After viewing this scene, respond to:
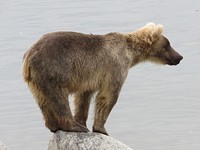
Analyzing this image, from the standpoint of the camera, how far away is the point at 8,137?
17.5m

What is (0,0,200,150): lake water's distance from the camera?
17.4m

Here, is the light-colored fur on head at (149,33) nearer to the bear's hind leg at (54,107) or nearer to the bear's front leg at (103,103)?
the bear's front leg at (103,103)

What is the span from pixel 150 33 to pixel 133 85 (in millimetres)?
6460

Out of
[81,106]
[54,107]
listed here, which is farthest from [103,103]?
[54,107]

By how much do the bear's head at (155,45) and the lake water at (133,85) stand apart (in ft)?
9.19

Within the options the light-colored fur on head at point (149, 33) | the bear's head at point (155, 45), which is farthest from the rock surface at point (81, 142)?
the light-colored fur on head at point (149, 33)

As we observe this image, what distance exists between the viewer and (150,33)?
44.1 ft

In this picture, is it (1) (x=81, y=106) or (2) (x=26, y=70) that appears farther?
(1) (x=81, y=106)

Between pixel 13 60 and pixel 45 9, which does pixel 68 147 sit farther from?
pixel 45 9

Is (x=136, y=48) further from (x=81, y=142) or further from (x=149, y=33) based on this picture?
(x=81, y=142)

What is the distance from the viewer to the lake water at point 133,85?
57.0 ft

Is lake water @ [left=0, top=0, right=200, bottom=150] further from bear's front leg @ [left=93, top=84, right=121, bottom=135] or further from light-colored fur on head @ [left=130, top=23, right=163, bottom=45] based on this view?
bear's front leg @ [left=93, top=84, right=121, bottom=135]

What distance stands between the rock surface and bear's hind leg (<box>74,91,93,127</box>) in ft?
1.62

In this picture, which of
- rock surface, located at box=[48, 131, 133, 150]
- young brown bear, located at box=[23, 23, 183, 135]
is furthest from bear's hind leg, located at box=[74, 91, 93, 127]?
rock surface, located at box=[48, 131, 133, 150]
